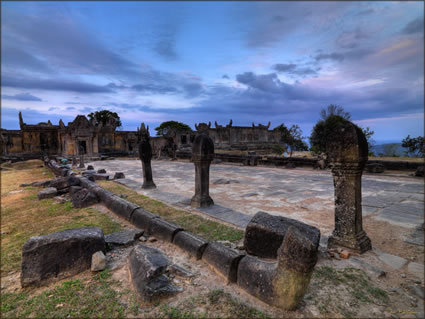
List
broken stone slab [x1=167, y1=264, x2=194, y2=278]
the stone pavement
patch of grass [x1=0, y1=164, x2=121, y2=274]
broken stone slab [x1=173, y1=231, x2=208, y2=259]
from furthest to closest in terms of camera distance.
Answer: the stone pavement → patch of grass [x1=0, y1=164, x2=121, y2=274] → broken stone slab [x1=173, y1=231, x2=208, y2=259] → broken stone slab [x1=167, y1=264, x2=194, y2=278]

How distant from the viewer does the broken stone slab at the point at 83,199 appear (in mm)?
7379

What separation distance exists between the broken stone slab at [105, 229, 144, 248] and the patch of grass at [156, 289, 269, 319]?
6.94 ft

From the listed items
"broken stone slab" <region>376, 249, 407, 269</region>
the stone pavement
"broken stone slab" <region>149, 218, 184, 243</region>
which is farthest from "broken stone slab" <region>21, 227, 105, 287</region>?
"broken stone slab" <region>376, 249, 407, 269</region>

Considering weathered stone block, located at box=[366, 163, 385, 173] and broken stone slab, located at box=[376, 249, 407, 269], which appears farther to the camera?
weathered stone block, located at box=[366, 163, 385, 173]

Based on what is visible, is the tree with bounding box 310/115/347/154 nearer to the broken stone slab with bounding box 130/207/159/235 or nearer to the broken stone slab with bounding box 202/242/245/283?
the broken stone slab with bounding box 130/207/159/235

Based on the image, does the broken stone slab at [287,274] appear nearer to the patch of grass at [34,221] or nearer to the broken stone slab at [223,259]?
the broken stone slab at [223,259]

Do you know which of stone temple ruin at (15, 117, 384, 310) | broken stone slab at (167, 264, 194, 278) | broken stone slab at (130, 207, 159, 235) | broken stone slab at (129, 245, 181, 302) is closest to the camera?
stone temple ruin at (15, 117, 384, 310)

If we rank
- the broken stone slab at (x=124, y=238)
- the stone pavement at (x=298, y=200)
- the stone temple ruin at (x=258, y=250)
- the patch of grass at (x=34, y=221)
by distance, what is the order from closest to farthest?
the stone temple ruin at (x=258, y=250) < the broken stone slab at (x=124, y=238) < the patch of grass at (x=34, y=221) < the stone pavement at (x=298, y=200)

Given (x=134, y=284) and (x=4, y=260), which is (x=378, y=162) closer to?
(x=134, y=284)

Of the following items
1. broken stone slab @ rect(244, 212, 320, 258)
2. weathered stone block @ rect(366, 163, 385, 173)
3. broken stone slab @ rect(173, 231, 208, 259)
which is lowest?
broken stone slab @ rect(173, 231, 208, 259)

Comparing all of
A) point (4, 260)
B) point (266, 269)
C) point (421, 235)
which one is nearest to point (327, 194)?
point (421, 235)

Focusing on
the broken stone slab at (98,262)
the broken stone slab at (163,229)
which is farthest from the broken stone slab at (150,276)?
the broken stone slab at (163,229)

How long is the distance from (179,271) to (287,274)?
5.23 ft

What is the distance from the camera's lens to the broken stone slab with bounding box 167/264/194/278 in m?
3.23
